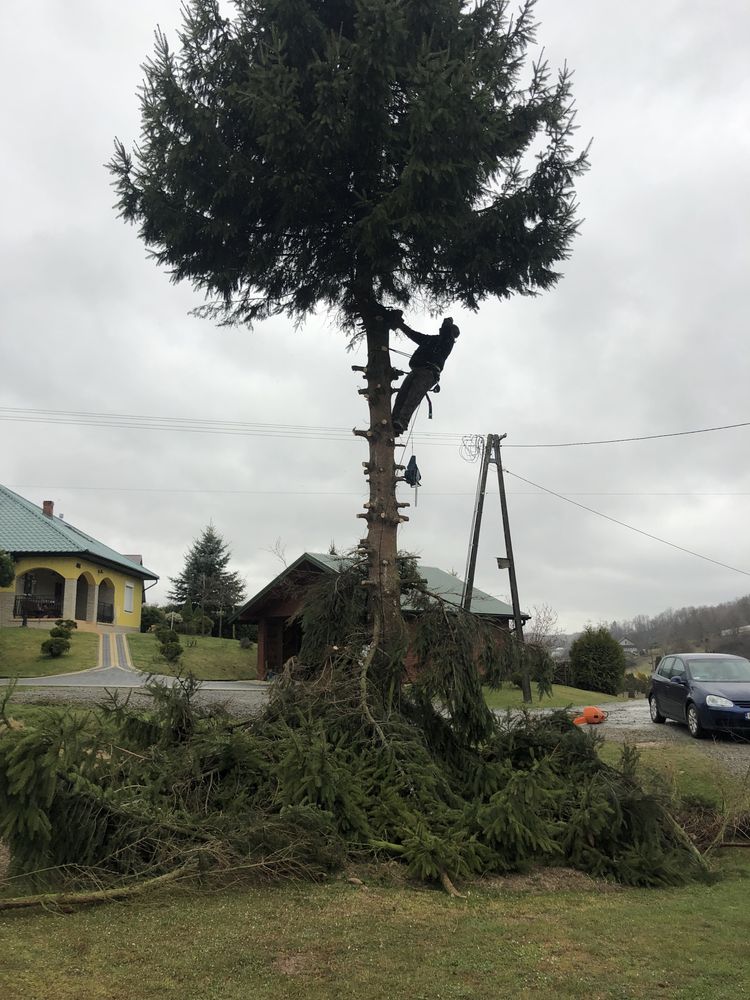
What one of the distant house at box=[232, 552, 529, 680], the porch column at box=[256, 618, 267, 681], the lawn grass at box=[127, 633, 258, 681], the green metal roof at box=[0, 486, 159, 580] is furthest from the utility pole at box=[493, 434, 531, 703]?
the green metal roof at box=[0, 486, 159, 580]

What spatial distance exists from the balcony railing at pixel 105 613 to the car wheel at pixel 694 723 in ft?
101

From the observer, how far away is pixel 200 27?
7879 mm

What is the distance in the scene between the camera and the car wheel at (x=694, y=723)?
11.8m


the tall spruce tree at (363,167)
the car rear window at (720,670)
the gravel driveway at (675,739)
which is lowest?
the gravel driveway at (675,739)

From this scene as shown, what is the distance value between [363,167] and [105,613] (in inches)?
1334

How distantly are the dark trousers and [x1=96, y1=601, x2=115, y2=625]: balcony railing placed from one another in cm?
3159

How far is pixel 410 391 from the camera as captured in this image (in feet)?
28.9

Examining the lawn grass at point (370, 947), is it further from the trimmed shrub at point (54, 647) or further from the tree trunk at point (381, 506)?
the trimmed shrub at point (54, 647)

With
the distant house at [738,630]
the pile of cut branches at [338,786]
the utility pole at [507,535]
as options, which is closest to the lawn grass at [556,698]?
the utility pole at [507,535]

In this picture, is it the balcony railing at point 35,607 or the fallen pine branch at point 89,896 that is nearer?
the fallen pine branch at point 89,896

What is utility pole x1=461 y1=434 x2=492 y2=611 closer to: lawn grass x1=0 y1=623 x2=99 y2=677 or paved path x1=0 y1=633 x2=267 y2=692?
paved path x1=0 y1=633 x2=267 y2=692

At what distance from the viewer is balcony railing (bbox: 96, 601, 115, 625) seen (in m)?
37.1

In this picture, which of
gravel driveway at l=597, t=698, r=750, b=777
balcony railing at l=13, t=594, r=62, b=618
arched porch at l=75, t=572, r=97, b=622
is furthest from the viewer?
arched porch at l=75, t=572, r=97, b=622

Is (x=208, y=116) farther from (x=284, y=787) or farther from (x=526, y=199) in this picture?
(x=284, y=787)
